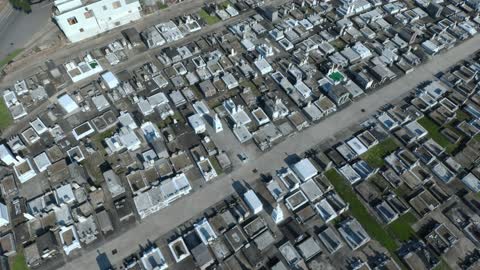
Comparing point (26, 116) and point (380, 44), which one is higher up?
point (26, 116)

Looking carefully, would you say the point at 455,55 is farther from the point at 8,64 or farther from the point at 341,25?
the point at 8,64

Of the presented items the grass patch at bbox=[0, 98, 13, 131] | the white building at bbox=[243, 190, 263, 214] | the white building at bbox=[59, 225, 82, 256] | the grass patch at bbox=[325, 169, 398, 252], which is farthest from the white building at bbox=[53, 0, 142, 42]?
the grass patch at bbox=[325, 169, 398, 252]

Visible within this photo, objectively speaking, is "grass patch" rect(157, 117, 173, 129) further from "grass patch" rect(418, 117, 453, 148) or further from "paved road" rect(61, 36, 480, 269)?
"grass patch" rect(418, 117, 453, 148)

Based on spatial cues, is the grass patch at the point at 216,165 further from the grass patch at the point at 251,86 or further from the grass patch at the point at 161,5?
the grass patch at the point at 161,5

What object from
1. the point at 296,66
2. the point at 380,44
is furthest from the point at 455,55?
the point at 296,66

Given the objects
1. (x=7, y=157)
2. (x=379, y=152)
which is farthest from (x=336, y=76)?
(x=7, y=157)

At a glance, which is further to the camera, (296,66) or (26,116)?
(296,66)

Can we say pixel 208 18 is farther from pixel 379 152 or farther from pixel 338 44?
pixel 379 152

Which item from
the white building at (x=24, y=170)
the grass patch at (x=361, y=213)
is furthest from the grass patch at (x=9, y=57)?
the grass patch at (x=361, y=213)
